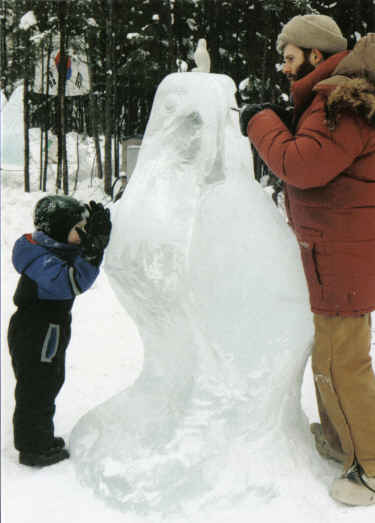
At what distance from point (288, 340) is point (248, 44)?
34.2 ft

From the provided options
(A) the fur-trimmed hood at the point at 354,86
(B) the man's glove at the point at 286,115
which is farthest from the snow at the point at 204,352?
(A) the fur-trimmed hood at the point at 354,86

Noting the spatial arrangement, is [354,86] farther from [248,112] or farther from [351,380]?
[351,380]

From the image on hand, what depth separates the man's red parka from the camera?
197cm

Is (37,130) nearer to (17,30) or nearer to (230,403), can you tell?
(17,30)

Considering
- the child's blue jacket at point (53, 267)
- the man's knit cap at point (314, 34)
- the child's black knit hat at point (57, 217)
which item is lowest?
the child's blue jacket at point (53, 267)

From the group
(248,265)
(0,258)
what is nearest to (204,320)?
(248,265)

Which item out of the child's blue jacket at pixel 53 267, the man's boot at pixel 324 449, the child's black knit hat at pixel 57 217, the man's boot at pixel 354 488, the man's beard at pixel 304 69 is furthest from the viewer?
the child's black knit hat at pixel 57 217

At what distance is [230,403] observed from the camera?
2.22 meters

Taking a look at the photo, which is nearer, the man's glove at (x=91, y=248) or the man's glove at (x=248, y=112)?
the man's glove at (x=248, y=112)

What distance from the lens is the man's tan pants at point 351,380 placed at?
7.02 feet

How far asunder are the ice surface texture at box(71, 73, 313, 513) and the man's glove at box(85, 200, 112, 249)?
0.04 m

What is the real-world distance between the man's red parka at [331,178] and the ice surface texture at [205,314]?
0.17 m

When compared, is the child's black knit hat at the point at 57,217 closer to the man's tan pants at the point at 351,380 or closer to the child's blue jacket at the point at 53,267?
the child's blue jacket at the point at 53,267

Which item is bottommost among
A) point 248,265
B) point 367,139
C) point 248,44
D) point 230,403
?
point 230,403
